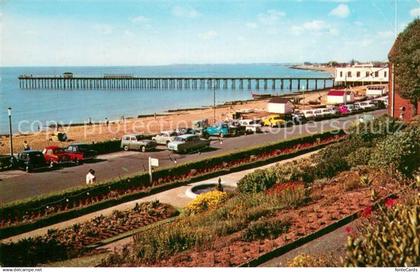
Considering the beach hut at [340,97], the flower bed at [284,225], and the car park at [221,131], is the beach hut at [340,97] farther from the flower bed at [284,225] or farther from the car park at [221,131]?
the flower bed at [284,225]

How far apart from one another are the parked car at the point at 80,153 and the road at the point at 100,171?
27.8 inches

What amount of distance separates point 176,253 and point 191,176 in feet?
40.3

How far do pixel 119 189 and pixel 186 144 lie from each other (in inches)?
512

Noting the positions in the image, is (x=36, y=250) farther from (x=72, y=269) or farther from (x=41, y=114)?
(x=41, y=114)

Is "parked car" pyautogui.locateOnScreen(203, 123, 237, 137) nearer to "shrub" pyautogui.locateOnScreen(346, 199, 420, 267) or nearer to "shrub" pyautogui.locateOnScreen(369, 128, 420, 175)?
"shrub" pyautogui.locateOnScreen(369, 128, 420, 175)

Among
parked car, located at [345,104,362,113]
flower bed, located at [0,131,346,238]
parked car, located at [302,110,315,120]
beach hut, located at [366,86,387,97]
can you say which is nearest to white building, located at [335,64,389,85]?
beach hut, located at [366,86,387,97]

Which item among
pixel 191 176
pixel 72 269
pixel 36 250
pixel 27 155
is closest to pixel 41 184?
pixel 27 155

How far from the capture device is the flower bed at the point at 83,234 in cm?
1408

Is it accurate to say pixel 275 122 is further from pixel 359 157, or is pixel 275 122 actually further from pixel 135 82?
pixel 135 82

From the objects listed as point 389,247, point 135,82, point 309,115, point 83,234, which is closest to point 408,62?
point 309,115

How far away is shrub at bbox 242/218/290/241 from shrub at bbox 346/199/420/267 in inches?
148

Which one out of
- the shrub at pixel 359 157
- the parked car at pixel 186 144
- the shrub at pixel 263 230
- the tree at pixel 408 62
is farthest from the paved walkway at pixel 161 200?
the tree at pixel 408 62

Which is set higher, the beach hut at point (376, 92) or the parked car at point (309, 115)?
the beach hut at point (376, 92)

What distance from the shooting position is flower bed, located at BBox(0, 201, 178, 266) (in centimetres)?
1408
